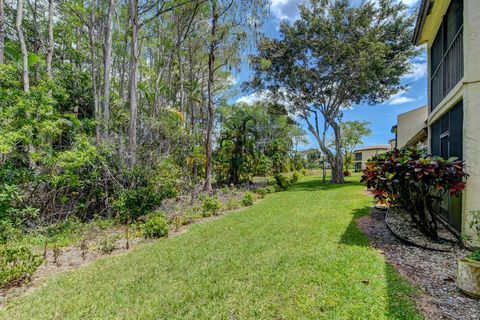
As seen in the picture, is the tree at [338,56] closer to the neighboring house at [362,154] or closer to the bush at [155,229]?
the bush at [155,229]

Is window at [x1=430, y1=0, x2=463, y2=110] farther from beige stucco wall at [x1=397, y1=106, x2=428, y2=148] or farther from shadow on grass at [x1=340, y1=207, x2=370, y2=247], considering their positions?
beige stucco wall at [x1=397, y1=106, x2=428, y2=148]

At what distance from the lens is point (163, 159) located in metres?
9.12

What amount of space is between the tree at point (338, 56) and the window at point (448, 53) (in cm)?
830

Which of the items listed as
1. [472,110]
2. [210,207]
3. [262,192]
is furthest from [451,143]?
[262,192]

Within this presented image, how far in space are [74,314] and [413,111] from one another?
19401 millimetres

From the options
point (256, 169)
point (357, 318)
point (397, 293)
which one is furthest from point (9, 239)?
point (256, 169)

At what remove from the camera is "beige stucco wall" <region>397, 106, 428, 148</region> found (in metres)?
15.5

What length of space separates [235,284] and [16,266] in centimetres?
344

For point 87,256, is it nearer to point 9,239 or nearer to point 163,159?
point 9,239

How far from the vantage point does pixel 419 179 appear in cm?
450

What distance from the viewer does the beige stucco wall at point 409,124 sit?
1548cm

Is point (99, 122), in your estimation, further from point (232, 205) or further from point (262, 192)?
point (262, 192)

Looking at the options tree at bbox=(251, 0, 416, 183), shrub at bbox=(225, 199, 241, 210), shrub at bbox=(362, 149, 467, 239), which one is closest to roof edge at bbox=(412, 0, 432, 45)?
shrub at bbox=(362, 149, 467, 239)

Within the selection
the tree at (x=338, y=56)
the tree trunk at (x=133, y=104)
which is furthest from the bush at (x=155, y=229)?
the tree at (x=338, y=56)
